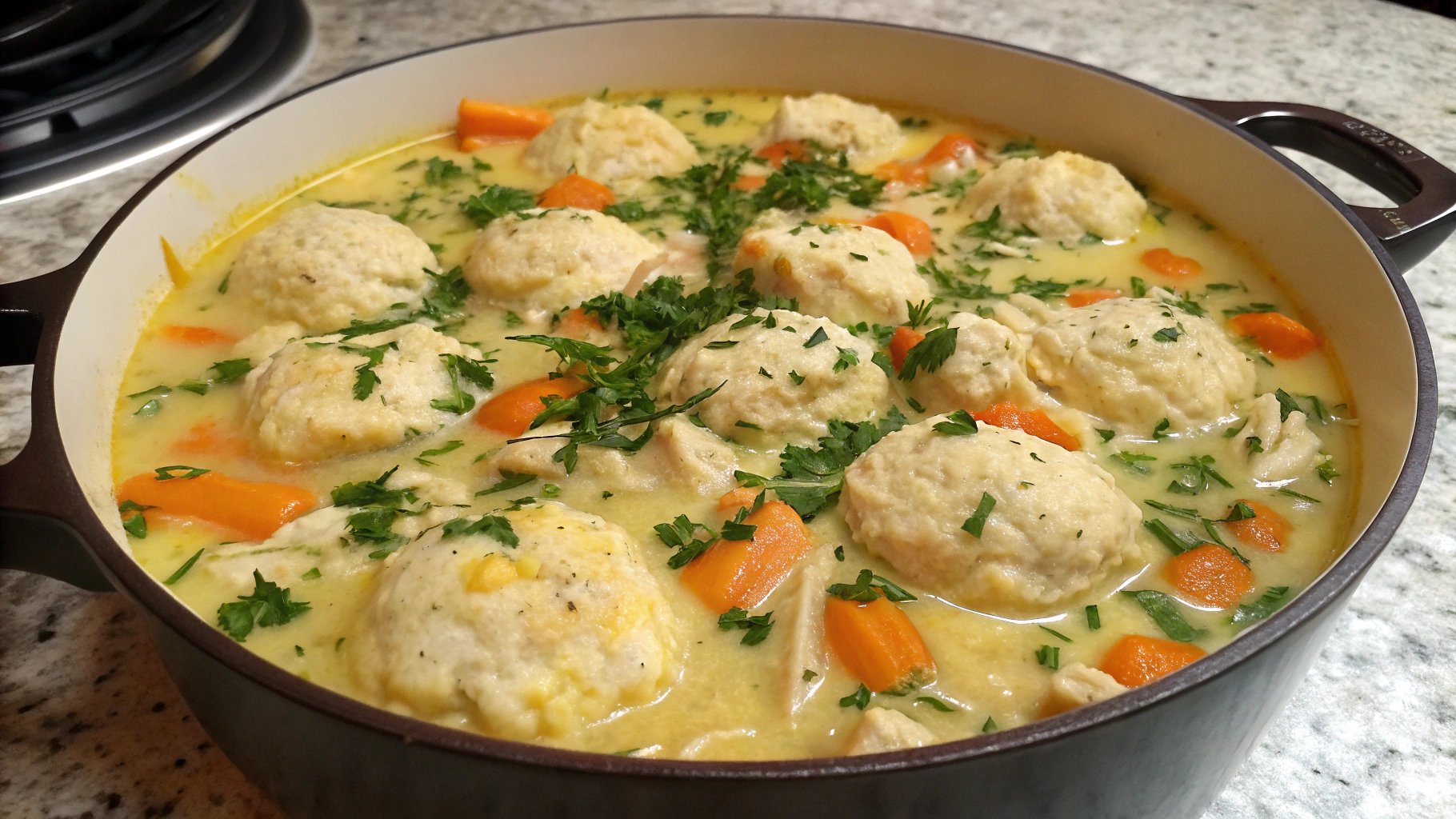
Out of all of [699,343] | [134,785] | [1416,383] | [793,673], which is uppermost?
[1416,383]

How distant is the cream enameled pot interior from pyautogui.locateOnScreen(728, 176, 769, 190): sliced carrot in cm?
62

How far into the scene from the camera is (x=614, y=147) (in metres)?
3.29

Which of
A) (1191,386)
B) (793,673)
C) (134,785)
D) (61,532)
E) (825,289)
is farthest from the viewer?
(825,289)

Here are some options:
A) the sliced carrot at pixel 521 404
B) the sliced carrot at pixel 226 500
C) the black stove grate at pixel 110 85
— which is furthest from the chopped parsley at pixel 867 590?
the black stove grate at pixel 110 85

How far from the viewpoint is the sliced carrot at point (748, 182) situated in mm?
3301

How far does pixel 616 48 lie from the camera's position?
3684mm

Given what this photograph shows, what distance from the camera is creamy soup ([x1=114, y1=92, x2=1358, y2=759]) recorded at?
1.77 m

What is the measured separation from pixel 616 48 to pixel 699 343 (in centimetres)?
167

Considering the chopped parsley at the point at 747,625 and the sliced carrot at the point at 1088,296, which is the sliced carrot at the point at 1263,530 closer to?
the sliced carrot at the point at 1088,296

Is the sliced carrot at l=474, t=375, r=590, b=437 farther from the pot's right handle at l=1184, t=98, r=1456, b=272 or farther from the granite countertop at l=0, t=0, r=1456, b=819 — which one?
the pot's right handle at l=1184, t=98, r=1456, b=272

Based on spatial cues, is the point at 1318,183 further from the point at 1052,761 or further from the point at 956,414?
the point at 1052,761

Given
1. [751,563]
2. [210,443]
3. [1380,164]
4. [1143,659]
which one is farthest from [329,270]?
[1380,164]

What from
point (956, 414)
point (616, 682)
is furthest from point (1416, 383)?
point (616, 682)

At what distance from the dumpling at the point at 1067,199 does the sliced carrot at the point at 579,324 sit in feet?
3.75
